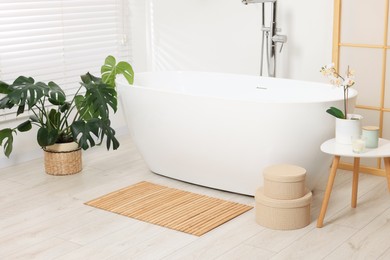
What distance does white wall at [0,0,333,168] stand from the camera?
488 centimetres

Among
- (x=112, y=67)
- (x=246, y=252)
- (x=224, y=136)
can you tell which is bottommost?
(x=246, y=252)

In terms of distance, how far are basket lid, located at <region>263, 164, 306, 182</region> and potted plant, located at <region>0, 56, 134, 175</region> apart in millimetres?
1278

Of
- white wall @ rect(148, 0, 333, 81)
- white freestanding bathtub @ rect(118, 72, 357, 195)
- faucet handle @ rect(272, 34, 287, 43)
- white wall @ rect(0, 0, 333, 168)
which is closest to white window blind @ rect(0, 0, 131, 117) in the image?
white wall @ rect(0, 0, 333, 168)

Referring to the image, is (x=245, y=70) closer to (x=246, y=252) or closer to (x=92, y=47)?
(x=92, y=47)

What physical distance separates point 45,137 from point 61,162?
0.79 feet

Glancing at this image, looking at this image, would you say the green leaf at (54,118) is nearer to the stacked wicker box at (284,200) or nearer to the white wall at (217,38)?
the white wall at (217,38)

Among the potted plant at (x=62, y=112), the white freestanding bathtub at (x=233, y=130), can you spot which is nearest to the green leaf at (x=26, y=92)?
the potted plant at (x=62, y=112)

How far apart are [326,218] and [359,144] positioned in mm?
526

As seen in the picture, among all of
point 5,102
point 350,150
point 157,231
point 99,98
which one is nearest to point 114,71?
point 99,98

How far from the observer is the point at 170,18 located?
18.7 feet

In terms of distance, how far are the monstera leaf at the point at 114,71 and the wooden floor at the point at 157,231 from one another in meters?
0.74

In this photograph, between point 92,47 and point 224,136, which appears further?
point 92,47

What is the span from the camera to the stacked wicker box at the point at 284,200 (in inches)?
142

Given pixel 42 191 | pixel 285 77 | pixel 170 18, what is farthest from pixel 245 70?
pixel 42 191
